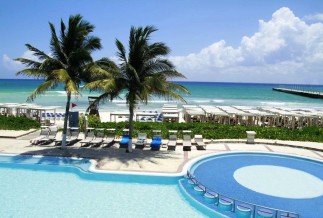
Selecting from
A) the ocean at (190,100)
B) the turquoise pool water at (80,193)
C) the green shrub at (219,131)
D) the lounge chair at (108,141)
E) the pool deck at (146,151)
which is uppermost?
the ocean at (190,100)

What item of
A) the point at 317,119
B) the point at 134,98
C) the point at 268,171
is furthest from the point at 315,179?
the point at 317,119

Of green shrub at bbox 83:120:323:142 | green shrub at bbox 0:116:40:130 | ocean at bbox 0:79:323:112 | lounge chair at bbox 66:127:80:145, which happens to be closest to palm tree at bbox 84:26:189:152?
lounge chair at bbox 66:127:80:145

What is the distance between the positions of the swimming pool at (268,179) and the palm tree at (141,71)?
3544mm

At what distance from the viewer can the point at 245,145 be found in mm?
16203

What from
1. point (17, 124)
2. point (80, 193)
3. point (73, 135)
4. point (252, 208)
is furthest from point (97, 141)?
point (252, 208)

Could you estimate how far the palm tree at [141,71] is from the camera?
13.0 m

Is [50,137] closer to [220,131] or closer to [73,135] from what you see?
[73,135]

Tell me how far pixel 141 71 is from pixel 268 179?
6842 mm

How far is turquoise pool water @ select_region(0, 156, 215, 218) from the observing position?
8.27m

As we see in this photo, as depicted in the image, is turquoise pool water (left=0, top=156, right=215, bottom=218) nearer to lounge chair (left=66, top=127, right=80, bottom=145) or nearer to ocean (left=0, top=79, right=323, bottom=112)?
lounge chair (left=66, top=127, right=80, bottom=145)

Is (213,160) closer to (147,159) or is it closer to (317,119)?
(147,159)

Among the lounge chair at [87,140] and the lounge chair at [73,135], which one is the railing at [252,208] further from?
the lounge chair at [73,135]

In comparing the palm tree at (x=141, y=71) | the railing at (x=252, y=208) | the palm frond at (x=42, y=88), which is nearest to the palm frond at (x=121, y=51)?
the palm tree at (x=141, y=71)

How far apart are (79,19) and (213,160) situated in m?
8.80
